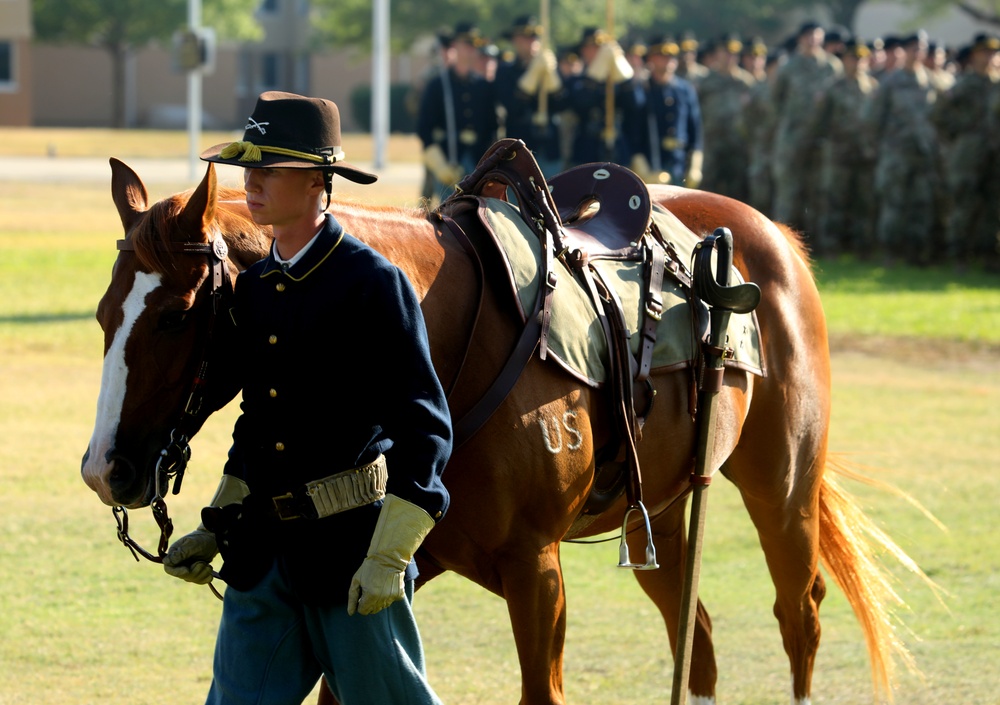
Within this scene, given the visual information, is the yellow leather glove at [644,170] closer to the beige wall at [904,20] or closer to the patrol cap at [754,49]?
the patrol cap at [754,49]

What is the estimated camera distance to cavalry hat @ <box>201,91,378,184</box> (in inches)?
117

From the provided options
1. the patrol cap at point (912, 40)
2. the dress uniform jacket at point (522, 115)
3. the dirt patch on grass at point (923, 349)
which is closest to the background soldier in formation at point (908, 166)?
the patrol cap at point (912, 40)

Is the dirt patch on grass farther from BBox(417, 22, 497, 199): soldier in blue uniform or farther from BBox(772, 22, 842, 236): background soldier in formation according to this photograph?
BBox(772, 22, 842, 236): background soldier in formation

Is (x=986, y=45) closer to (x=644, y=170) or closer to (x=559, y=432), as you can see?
(x=644, y=170)

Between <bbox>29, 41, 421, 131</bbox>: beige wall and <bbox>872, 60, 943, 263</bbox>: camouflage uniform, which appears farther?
<bbox>29, 41, 421, 131</bbox>: beige wall

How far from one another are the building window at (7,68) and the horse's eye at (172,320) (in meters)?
49.8

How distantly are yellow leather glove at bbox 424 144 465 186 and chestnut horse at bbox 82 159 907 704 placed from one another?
31.3 feet

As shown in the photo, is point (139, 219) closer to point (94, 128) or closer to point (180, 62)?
point (180, 62)

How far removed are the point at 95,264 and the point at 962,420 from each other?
393 inches

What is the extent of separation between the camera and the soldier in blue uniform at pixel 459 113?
48.5 ft

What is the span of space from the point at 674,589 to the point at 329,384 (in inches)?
78.0

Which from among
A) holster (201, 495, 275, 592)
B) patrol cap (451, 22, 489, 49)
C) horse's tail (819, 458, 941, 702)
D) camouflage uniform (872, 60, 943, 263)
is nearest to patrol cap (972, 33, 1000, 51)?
camouflage uniform (872, 60, 943, 263)

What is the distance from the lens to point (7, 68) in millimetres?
50062

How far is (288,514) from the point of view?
3025 millimetres
